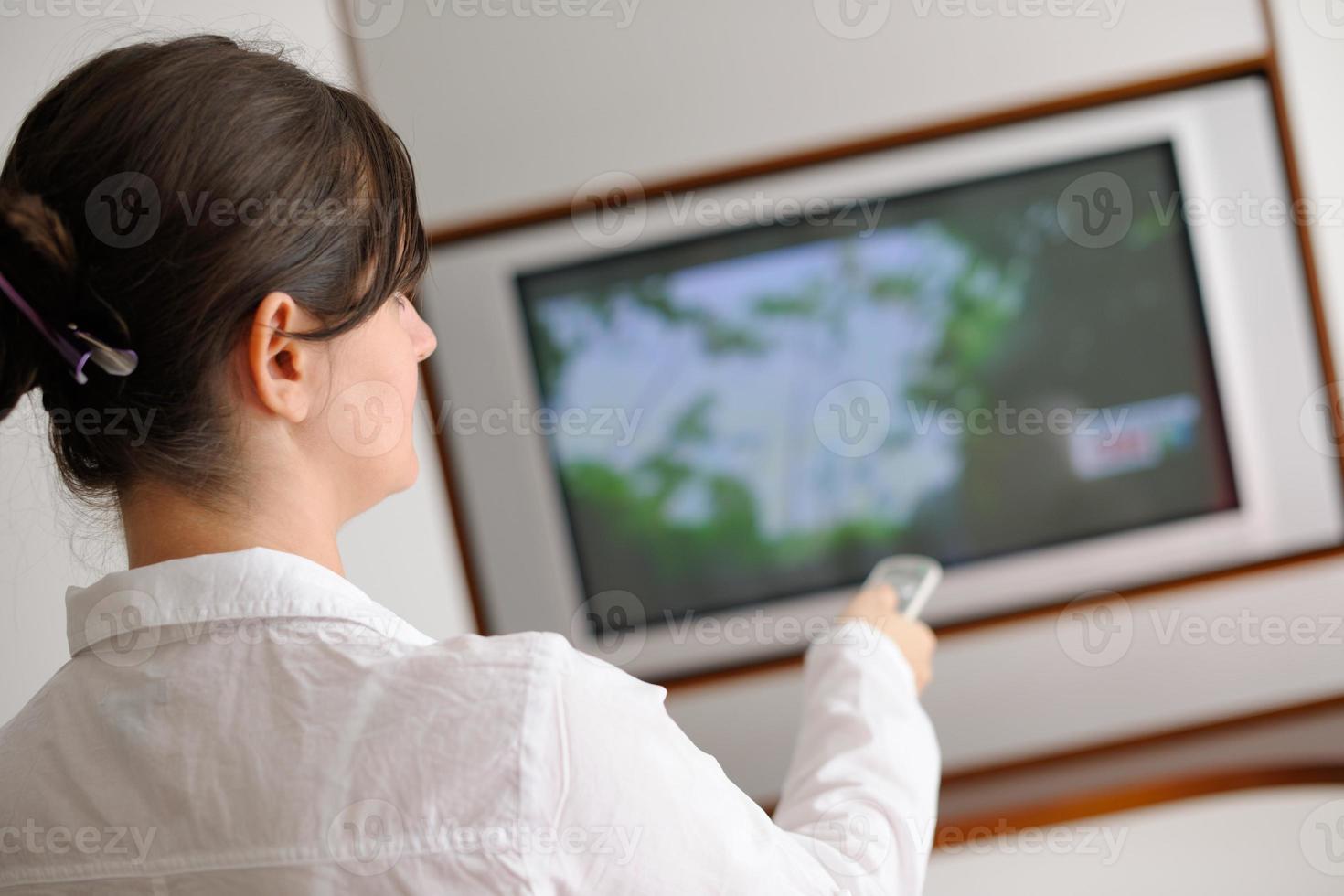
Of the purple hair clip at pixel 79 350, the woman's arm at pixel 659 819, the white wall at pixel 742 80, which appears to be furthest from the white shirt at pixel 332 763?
the white wall at pixel 742 80

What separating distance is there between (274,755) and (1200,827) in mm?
1389

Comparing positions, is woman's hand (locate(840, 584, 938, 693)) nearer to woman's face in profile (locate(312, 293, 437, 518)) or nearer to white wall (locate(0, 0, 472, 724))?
woman's face in profile (locate(312, 293, 437, 518))

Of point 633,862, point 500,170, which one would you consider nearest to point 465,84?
point 500,170

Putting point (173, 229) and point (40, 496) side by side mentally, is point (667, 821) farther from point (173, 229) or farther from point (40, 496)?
point (40, 496)

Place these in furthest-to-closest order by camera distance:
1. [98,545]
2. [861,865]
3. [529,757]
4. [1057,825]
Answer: [1057,825] < [98,545] < [861,865] < [529,757]

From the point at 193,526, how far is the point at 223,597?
0.05 m

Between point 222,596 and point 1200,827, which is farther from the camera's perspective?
point 1200,827

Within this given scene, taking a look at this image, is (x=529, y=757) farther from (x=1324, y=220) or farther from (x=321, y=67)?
(x=1324, y=220)

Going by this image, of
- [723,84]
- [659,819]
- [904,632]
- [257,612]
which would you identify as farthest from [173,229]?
[723,84]

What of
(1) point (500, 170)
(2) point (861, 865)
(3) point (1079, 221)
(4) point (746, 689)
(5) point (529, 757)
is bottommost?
(4) point (746, 689)

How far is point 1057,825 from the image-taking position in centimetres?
135

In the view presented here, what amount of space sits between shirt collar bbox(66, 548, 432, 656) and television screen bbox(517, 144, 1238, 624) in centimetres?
98

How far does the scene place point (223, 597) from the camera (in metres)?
0.51

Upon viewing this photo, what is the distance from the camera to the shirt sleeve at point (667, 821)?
46 centimetres
